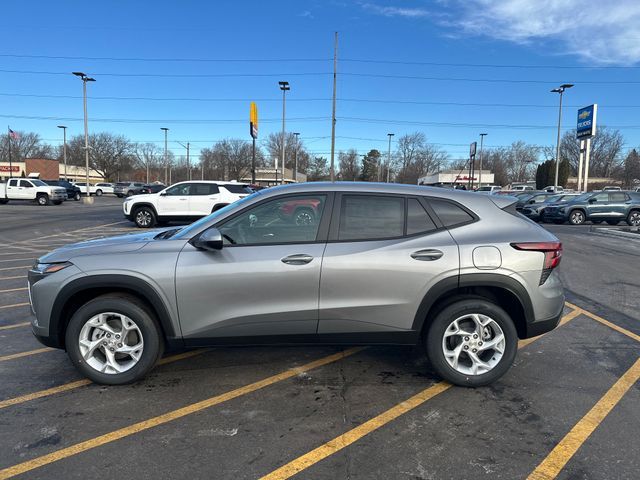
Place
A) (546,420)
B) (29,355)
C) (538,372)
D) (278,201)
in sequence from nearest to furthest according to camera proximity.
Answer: (546,420)
(278,201)
(538,372)
(29,355)

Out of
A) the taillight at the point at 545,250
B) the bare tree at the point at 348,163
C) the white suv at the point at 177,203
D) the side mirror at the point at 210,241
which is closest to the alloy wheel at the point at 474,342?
the taillight at the point at 545,250

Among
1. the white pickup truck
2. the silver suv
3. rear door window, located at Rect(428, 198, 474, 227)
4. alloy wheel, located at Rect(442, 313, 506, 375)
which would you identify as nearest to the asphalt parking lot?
alloy wheel, located at Rect(442, 313, 506, 375)

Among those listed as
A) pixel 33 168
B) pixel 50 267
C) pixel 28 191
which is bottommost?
pixel 50 267

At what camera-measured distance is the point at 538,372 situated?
4.11m

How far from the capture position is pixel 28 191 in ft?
101

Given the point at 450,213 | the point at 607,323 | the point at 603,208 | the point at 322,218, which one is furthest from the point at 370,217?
the point at 603,208

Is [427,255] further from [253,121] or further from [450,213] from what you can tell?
[253,121]

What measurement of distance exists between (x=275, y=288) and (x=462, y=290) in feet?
5.18

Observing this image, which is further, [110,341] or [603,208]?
[603,208]

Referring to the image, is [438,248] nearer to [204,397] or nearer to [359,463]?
[359,463]

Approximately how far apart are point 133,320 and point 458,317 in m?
2.63

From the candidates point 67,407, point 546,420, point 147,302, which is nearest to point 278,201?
point 147,302

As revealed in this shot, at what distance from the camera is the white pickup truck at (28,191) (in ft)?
100

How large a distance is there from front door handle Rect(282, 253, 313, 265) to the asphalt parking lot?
108cm
